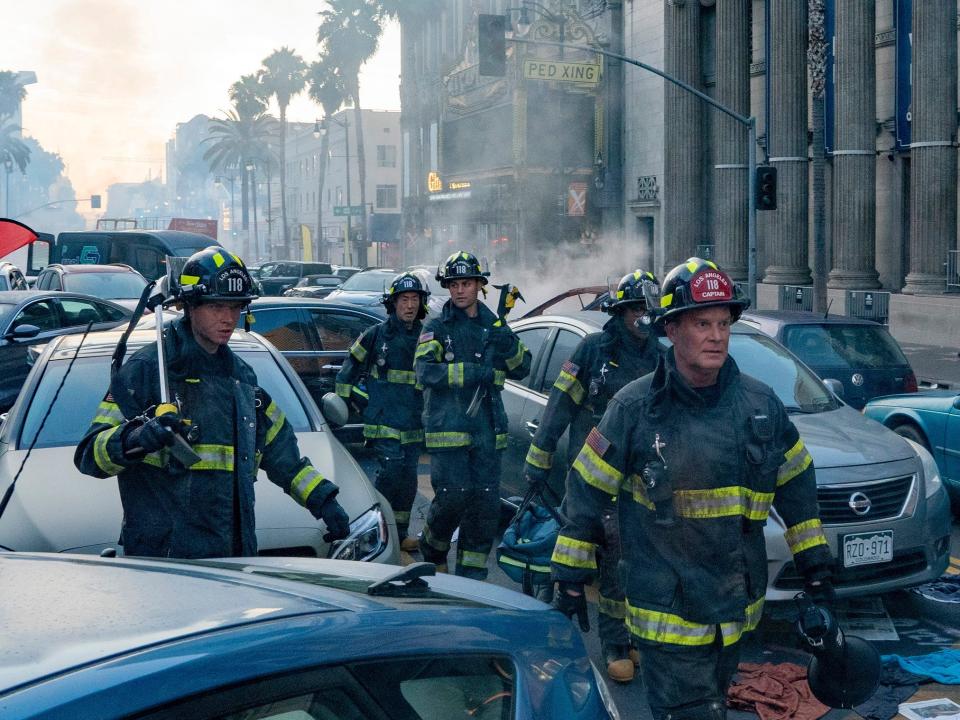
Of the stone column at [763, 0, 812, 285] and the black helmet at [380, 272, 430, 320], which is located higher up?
the stone column at [763, 0, 812, 285]

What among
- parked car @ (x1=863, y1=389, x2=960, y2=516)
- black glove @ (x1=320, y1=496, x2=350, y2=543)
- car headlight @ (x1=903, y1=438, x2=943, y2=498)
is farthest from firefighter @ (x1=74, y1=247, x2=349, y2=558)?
parked car @ (x1=863, y1=389, x2=960, y2=516)

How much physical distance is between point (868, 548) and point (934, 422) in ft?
11.1

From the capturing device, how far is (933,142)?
80.6ft

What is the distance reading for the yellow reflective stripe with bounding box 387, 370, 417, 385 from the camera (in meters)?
7.55

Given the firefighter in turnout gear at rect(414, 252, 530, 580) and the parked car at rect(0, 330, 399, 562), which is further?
the firefighter in turnout gear at rect(414, 252, 530, 580)

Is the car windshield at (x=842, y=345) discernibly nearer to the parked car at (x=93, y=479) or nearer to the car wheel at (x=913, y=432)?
the car wheel at (x=913, y=432)

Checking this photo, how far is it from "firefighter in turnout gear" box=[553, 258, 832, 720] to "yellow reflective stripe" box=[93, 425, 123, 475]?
154 centimetres

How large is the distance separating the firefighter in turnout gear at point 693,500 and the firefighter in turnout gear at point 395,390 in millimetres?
3794

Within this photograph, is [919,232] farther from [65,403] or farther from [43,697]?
[43,697]

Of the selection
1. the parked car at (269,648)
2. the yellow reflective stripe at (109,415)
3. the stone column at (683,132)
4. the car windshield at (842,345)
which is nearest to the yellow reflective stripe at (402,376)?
the yellow reflective stripe at (109,415)

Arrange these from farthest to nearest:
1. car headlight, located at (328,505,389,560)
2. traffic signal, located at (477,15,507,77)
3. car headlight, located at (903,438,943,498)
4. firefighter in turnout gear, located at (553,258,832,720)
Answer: traffic signal, located at (477,15,507,77), car headlight, located at (903,438,943,498), car headlight, located at (328,505,389,560), firefighter in turnout gear, located at (553,258,832,720)

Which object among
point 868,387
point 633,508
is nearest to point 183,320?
point 633,508

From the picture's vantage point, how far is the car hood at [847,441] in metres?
6.21

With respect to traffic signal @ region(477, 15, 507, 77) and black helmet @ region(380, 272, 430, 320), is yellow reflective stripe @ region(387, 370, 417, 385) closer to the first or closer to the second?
black helmet @ region(380, 272, 430, 320)
